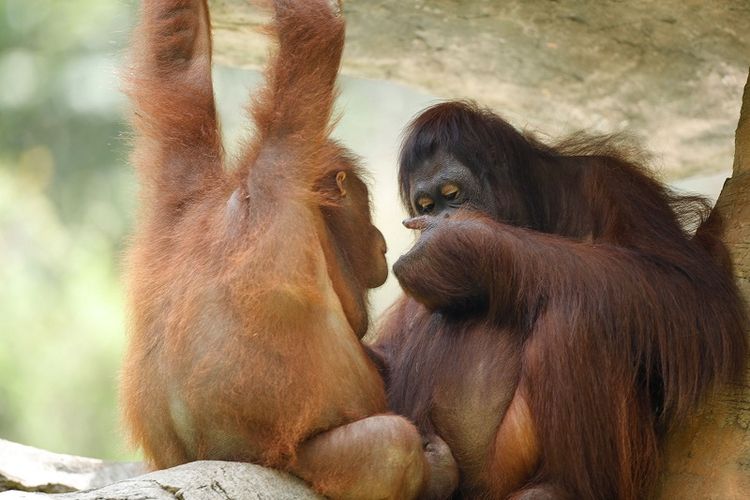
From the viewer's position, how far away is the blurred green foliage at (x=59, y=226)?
14148mm

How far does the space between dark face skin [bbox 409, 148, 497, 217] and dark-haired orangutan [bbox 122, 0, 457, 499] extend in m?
0.73

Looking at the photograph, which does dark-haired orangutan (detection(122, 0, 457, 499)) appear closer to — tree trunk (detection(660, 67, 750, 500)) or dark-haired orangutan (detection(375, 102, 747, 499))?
dark-haired orangutan (detection(375, 102, 747, 499))

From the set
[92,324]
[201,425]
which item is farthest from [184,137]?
[92,324]

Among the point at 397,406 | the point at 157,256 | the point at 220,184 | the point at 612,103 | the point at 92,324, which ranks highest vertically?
the point at 612,103

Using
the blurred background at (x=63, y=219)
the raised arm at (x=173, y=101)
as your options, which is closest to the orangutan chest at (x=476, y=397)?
the raised arm at (x=173, y=101)

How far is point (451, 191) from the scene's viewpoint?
188 inches

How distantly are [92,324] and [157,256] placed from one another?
34.4 feet

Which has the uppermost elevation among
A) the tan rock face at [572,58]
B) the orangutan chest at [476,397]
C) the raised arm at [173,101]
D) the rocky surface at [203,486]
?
the tan rock face at [572,58]

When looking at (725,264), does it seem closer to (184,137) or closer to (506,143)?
(506,143)

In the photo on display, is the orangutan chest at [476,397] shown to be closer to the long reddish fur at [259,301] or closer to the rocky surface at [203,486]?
the long reddish fur at [259,301]

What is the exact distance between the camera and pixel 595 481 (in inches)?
163

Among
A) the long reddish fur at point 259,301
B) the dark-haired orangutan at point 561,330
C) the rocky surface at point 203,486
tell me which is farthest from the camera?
the dark-haired orangutan at point 561,330

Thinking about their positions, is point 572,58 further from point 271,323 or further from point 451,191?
point 271,323

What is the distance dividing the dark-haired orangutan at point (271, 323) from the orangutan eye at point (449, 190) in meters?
0.75
